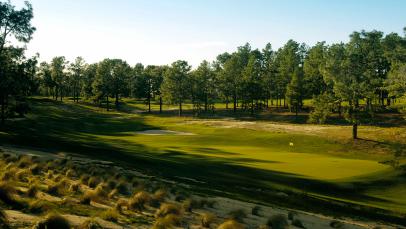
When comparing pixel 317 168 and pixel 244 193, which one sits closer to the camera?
pixel 244 193

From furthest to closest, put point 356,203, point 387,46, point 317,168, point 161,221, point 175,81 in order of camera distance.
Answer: point 175,81 → point 387,46 → point 317,168 → point 356,203 → point 161,221

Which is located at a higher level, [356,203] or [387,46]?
[387,46]

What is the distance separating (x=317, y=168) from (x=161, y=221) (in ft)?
102

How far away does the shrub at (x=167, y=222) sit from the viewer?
10.7 meters

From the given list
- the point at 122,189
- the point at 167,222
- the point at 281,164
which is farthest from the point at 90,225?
the point at 281,164

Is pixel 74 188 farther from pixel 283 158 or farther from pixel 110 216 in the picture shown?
pixel 283 158

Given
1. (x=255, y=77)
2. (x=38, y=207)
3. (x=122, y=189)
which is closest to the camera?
(x=38, y=207)

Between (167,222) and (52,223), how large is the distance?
325 cm

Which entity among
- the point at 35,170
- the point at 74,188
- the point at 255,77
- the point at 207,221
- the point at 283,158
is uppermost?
the point at 255,77

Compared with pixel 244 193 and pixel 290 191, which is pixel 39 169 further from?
pixel 290 191

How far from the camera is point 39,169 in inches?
794

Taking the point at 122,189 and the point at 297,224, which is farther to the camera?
the point at 122,189

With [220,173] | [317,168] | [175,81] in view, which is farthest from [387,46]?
[220,173]

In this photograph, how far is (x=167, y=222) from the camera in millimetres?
11125
